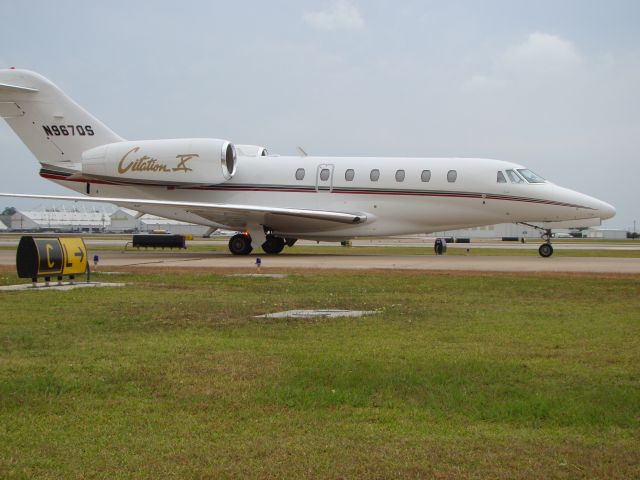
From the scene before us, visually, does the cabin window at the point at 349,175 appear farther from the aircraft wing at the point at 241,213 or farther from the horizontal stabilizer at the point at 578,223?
the horizontal stabilizer at the point at 578,223

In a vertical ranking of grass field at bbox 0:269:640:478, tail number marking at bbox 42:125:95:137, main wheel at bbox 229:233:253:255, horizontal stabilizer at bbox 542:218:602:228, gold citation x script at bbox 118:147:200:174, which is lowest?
grass field at bbox 0:269:640:478

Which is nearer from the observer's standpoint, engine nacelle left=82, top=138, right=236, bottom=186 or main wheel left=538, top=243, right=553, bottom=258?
main wheel left=538, top=243, right=553, bottom=258

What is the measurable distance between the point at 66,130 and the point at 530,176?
60.3 ft

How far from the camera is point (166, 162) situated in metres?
30.8

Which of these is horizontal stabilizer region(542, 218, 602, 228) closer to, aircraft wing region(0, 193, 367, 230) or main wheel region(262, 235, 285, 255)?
aircraft wing region(0, 193, 367, 230)

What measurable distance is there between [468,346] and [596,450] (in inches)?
138

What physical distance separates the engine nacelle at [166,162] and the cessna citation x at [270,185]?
0.04 metres

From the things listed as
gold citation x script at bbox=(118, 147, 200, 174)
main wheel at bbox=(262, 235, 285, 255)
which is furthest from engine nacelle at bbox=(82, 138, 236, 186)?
main wheel at bbox=(262, 235, 285, 255)

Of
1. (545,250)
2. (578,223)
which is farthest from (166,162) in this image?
(578,223)

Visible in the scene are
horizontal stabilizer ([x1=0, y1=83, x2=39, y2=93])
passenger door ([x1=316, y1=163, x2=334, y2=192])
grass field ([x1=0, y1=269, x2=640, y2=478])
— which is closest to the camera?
grass field ([x1=0, y1=269, x2=640, y2=478])

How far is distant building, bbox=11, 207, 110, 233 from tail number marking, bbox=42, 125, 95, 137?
131 m

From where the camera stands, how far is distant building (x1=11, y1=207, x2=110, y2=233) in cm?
16212

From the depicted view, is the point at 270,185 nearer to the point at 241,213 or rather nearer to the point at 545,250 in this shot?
the point at 241,213

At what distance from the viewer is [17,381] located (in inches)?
270
